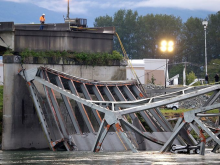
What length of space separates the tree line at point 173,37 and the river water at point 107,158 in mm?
109186

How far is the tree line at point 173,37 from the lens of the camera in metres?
173

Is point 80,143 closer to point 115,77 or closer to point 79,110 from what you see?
point 79,110

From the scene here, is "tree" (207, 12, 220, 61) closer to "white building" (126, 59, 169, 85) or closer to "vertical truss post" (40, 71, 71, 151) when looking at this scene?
"white building" (126, 59, 169, 85)

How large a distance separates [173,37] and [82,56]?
11068 cm

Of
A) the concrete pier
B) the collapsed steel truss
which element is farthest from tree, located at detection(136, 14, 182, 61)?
the concrete pier

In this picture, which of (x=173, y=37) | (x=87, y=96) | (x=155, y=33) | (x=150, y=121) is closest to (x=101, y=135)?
(x=87, y=96)

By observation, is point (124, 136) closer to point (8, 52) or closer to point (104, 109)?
point (104, 109)

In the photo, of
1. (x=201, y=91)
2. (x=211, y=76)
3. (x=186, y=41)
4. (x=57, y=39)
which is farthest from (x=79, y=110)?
(x=186, y=41)

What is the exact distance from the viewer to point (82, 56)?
70.4m

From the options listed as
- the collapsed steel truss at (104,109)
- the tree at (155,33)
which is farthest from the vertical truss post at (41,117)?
the tree at (155,33)

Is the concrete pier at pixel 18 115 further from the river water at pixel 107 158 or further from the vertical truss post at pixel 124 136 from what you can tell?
the vertical truss post at pixel 124 136

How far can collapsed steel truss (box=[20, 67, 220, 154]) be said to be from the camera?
58.5 metres

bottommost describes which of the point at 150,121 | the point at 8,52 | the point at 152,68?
the point at 150,121

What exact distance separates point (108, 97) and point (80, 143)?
24.1 feet
